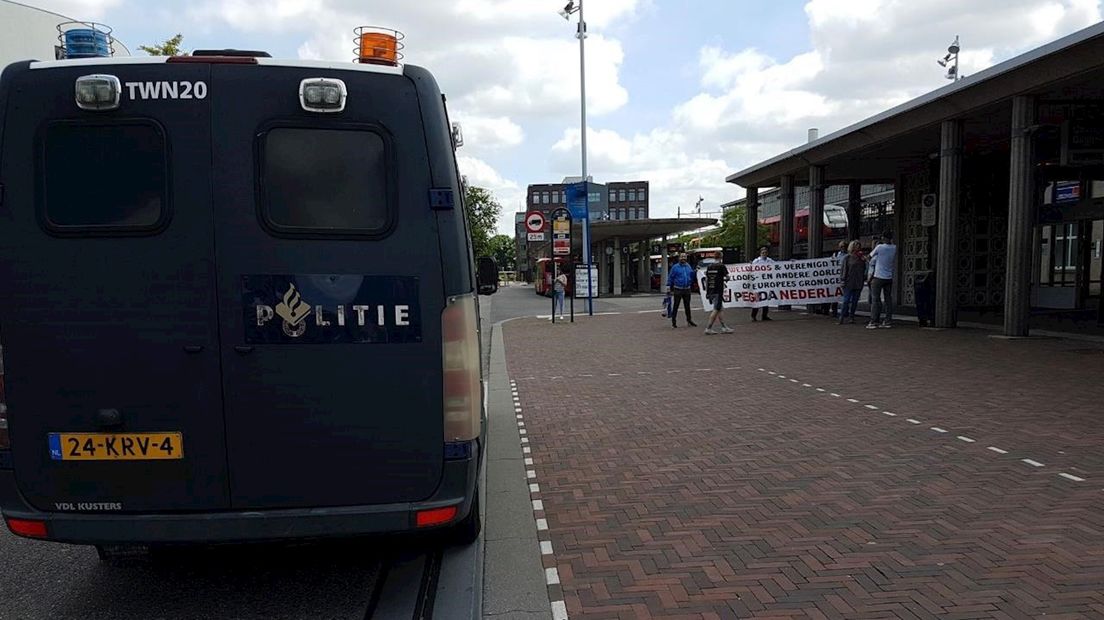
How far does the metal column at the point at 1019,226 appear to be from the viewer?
1302cm

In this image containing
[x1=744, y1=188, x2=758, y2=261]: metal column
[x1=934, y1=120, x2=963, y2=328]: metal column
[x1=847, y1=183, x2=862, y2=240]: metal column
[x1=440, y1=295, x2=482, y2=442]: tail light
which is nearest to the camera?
[x1=440, y1=295, x2=482, y2=442]: tail light

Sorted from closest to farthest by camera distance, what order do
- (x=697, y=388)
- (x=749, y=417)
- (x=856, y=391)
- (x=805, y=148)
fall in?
(x=749, y=417), (x=856, y=391), (x=697, y=388), (x=805, y=148)

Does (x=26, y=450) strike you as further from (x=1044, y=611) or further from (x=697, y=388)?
(x=697, y=388)

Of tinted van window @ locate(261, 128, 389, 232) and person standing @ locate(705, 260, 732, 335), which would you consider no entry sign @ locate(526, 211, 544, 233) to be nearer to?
person standing @ locate(705, 260, 732, 335)

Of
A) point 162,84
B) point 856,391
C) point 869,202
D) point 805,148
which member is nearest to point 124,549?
point 162,84

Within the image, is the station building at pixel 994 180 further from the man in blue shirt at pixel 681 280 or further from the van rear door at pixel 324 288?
the van rear door at pixel 324 288

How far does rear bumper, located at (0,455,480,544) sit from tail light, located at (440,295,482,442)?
0.40 metres

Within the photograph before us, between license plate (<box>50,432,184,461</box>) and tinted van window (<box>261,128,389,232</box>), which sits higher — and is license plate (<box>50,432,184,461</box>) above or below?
below

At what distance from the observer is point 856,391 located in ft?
28.7

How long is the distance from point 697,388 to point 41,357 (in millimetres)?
7286

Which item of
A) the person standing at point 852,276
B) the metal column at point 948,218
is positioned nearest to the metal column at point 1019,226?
the metal column at point 948,218

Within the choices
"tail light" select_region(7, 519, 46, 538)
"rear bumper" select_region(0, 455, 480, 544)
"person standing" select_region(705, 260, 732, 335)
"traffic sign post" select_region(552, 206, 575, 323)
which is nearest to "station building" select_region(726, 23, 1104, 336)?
"person standing" select_region(705, 260, 732, 335)

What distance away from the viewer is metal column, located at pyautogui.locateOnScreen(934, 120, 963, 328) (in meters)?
15.0

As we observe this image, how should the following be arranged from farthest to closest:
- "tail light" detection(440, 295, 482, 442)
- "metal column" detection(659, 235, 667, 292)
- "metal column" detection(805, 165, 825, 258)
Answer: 1. "metal column" detection(659, 235, 667, 292)
2. "metal column" detection(805, 165, 825, 258)
3. "tail light" detection(440, 295, 482, 442)
